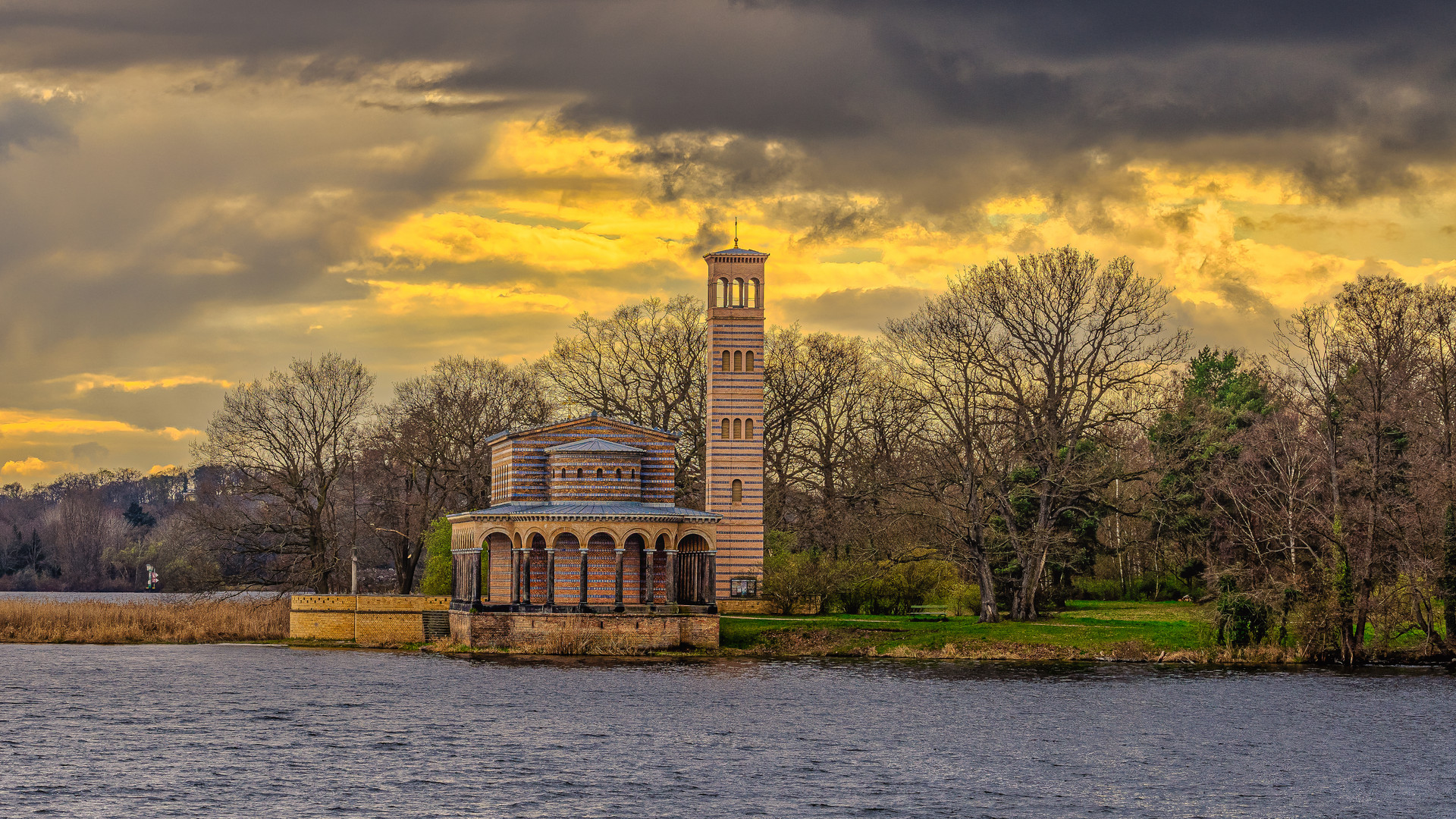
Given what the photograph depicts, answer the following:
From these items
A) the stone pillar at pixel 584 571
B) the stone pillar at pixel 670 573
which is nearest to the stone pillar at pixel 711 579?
the stone pillar at pixel 670 573

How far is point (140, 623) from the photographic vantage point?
65500 millimetres

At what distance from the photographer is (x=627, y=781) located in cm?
3102

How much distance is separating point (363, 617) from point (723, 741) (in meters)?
31.5

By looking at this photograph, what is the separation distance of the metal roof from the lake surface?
756cm

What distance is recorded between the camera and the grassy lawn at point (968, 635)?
177 feet

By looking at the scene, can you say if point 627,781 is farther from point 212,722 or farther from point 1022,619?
point 1022,619

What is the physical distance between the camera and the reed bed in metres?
64.2

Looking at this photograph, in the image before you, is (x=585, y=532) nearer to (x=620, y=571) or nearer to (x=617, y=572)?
(x=617, y=572)

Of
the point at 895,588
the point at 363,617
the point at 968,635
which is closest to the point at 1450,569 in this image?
the point at 968,635

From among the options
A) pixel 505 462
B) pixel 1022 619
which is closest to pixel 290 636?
pixel 505 462

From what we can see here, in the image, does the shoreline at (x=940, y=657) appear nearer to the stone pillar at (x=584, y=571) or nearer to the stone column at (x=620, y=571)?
the stone pillar at (x=584, y=571)

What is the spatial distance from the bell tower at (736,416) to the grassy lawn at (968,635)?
6.25 metres

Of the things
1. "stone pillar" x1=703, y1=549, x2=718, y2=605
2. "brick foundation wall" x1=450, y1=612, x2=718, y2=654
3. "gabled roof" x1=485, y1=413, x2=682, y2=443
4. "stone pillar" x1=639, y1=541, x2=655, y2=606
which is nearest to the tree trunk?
"brick foundation wall" x1=450, y1=612, x2=718, y2=654

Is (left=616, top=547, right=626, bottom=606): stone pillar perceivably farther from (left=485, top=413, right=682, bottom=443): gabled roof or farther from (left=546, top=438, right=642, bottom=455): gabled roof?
(left=485, top=413, right=682, bottom=443): gabled roof
